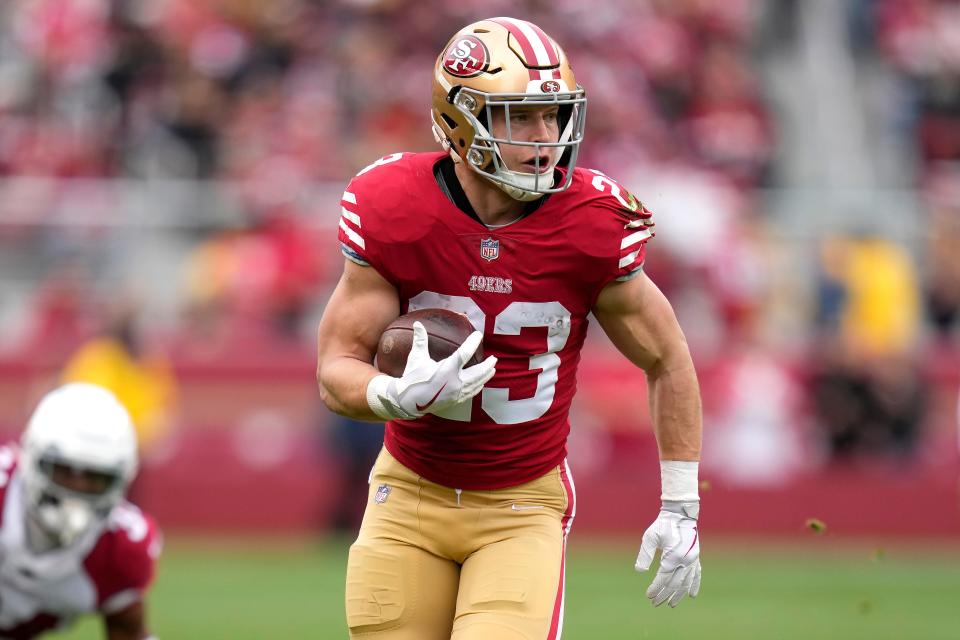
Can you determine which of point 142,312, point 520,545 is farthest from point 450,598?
point 142,312

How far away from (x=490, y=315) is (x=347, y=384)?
1.41 ft

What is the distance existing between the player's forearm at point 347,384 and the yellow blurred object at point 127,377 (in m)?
6.24

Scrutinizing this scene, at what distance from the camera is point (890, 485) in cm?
1157

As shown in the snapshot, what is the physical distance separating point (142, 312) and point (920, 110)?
696 centimetres

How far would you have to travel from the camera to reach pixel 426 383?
152 inches

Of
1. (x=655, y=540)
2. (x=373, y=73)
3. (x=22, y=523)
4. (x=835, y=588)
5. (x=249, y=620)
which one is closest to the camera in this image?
(x=655, y=540)

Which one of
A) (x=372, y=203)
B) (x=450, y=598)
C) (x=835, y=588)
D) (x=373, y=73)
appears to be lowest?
(x=835, y=588)

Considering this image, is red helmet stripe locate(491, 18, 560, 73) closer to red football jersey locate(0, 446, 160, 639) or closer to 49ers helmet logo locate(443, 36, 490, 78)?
49ers helmet logo locate(443, 36, 490, 78)

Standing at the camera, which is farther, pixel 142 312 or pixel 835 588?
pixel 142 312

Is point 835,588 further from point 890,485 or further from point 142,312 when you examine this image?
point 142,312

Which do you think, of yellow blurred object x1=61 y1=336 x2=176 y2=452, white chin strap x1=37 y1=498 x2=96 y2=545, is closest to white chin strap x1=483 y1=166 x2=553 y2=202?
white chin strap x1=37 y1=498 x2=96 y2=545

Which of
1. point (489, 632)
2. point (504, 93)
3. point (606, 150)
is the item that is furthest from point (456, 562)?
point (606, 150)

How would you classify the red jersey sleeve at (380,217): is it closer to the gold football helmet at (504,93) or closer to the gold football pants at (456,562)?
the gold football helmet at (504,93)

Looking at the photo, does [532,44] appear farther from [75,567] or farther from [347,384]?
[75,567]
